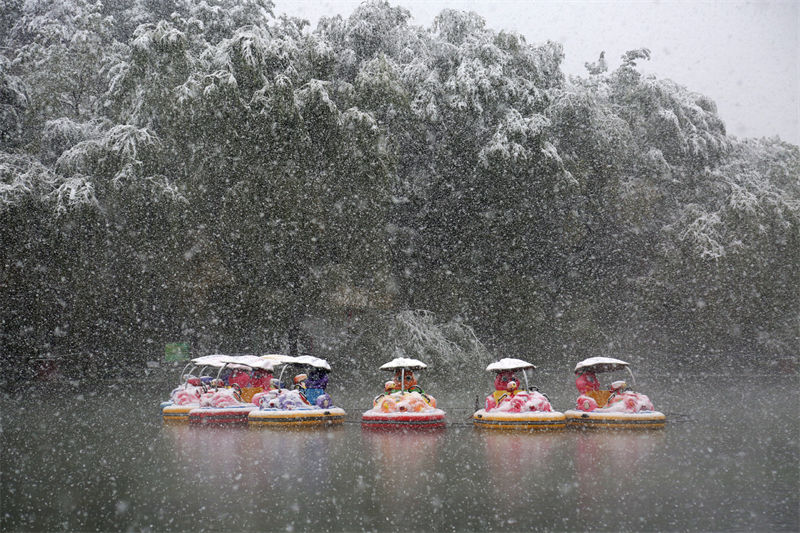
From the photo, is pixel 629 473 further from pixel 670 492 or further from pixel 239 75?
pixel 239 75

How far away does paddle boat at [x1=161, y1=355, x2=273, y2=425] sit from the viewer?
55.6 ft

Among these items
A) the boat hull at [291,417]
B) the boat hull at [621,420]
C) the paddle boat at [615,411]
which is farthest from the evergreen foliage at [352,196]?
the boat hull at [621,420]

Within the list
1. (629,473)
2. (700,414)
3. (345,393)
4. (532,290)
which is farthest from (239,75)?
(629,473)

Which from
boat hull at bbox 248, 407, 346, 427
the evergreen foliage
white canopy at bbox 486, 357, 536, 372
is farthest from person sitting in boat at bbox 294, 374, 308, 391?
the evergreen foliage

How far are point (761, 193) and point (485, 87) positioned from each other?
12425 mm

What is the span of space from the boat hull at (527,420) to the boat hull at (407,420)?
102 cm

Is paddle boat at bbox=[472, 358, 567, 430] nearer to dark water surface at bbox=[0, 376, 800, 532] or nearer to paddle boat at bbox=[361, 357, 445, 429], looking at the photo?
dark water surface at bbox=[0, 376, 800, 532]

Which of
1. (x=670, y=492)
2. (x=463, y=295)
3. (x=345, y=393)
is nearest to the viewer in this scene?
(x=670, y=492)

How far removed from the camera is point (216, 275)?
26.2 m

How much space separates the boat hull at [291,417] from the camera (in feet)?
52.5

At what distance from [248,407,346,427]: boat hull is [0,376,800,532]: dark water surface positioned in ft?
1.97

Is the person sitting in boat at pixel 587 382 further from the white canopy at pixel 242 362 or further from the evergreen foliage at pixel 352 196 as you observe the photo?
the evergreen foliage at pixel 352 196

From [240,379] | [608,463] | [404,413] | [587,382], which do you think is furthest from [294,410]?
[608,463]

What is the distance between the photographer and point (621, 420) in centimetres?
1491
